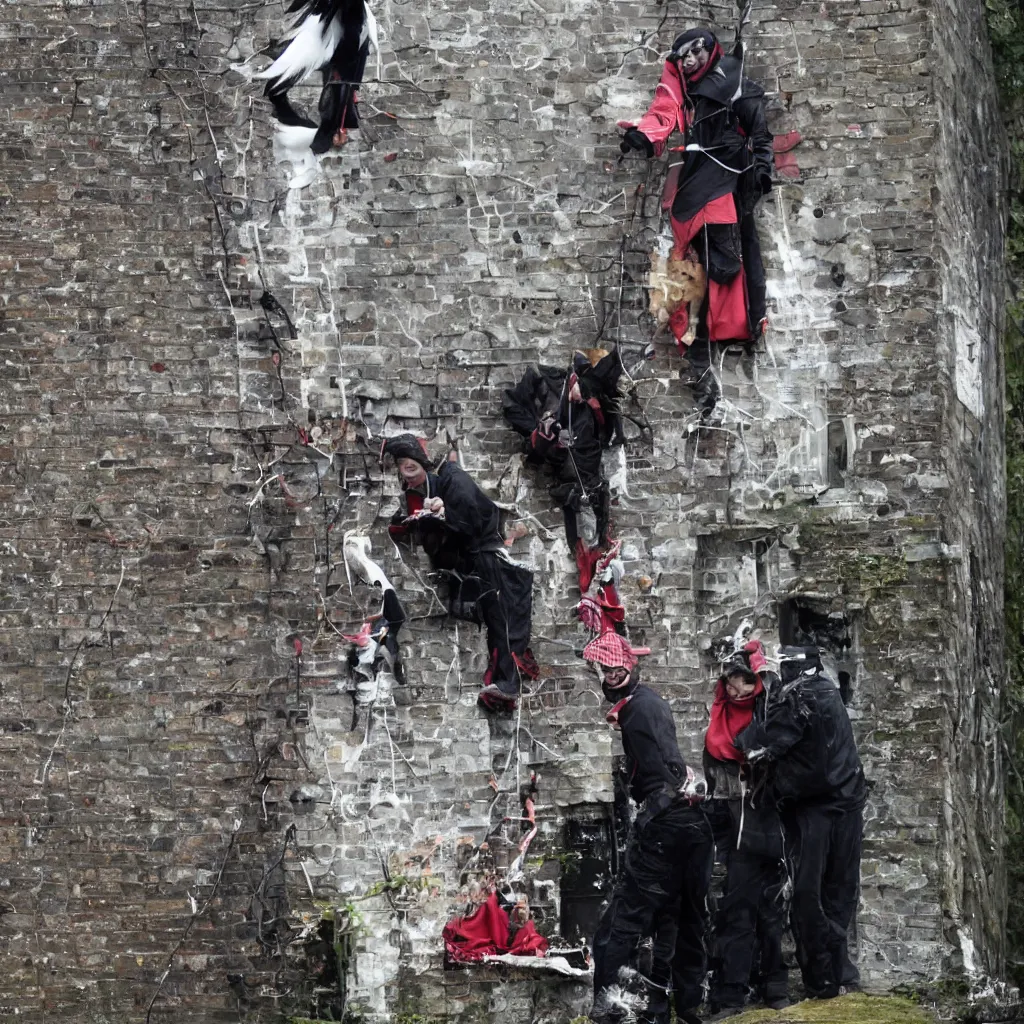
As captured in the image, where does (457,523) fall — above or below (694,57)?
below

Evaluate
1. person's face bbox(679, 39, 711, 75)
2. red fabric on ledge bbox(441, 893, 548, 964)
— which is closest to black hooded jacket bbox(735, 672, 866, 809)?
red fabric on ledge bbox(441, 893, 548, 964)

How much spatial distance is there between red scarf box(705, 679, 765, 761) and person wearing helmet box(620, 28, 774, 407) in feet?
6.31

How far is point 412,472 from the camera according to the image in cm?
1198

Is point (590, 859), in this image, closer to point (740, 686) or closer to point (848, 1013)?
point (740, 686)

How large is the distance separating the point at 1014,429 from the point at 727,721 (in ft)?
10.6

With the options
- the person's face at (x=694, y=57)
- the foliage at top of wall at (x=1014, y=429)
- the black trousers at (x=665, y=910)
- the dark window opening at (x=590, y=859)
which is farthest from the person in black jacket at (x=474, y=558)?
the foliage at top of wall at (x=1014, y=429)

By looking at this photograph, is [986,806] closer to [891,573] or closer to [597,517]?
[891,573]

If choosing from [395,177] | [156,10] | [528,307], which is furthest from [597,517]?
[156,10]

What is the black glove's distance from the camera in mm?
12102

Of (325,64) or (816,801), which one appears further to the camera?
(325,64)

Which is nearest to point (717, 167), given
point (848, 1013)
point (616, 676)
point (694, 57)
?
point (694, 57)

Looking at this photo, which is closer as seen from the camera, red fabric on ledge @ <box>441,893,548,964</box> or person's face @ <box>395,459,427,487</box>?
red fabric on ledge @ <box>441,893,548,964</box>

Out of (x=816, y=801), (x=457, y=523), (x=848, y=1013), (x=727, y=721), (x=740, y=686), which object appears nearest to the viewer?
(x=848, y=1013)

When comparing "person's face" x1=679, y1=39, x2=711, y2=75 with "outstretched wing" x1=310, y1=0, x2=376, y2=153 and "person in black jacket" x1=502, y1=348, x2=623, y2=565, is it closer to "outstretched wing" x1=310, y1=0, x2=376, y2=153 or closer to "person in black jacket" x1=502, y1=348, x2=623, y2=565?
"person in black jacket" x1=502, y1=348, x2=623, y2=565
